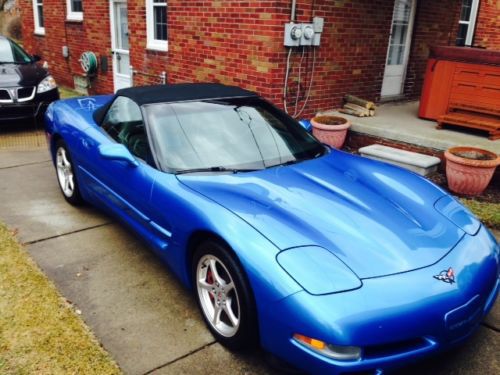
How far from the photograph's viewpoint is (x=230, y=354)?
2635mm

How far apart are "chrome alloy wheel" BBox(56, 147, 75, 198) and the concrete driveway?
0.18 metres

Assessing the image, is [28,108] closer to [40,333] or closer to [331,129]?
[331,129]

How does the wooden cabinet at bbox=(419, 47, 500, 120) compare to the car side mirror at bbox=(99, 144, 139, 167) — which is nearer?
the car side mirror at bbox=(99, 144, 139, 167)

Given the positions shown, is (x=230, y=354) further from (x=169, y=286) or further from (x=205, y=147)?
(x=205, y=147)

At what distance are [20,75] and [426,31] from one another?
7284 mm

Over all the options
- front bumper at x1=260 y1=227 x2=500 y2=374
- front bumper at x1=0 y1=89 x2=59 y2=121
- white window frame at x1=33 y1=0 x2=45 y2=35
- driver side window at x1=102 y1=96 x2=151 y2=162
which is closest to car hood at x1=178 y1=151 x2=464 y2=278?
front bumper at x1=260 y1=227 x2=500 y2=374

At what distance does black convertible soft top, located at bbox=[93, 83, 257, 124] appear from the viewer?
3619 mm

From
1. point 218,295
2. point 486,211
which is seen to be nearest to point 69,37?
point 486,211

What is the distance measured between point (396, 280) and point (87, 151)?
9.63 ft

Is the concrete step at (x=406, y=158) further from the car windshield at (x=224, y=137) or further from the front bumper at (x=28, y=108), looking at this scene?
the front bumper at (x=28, y=108)

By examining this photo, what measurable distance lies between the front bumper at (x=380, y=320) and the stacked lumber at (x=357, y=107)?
196 inches

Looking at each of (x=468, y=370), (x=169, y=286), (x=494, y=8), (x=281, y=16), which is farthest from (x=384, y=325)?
(x=494, y=8)

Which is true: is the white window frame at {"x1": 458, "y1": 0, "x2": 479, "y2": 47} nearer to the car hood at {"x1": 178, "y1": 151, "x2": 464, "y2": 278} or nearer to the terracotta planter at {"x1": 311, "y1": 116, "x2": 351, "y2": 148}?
the terracotta planter at {"x1": 311, "y1": 116, "x2": 351, "y2": 148}

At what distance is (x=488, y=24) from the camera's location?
35.2 feet
